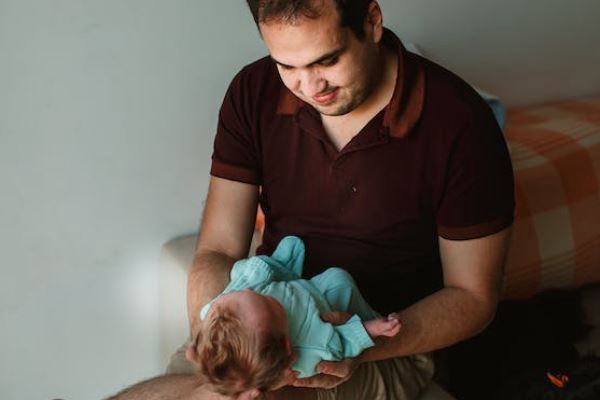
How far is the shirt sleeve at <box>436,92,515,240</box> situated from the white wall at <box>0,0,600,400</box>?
658 millimetres

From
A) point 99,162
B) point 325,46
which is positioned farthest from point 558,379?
point 99,162

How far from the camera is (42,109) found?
5.33 ft

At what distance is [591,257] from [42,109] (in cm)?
145

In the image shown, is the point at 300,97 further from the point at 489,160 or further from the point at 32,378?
the point at 32,378

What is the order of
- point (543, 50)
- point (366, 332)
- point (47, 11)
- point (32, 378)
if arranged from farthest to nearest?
point (543, 50), point (32, 378), point (47, 11), point (366, 332)

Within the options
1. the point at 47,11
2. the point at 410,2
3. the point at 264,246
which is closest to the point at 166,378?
the point at 264,246

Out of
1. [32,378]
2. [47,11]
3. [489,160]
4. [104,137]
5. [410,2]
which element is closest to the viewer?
[489,160]

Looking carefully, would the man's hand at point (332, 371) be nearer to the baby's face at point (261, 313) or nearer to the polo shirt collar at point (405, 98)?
the baby's face at point (261, 313)

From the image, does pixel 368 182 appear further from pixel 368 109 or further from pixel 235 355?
pixel 235 355

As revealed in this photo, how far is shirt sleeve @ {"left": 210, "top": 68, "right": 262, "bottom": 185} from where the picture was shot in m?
1.53

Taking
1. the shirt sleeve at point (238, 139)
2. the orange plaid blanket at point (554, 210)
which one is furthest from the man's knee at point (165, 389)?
the orange plaid blanket at point (554, 210)

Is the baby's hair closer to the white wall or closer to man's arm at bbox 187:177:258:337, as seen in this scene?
man's arm at bbox 187:177:258:337

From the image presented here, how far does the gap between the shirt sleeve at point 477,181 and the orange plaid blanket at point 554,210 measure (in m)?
0.55

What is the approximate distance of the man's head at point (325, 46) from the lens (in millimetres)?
1235
